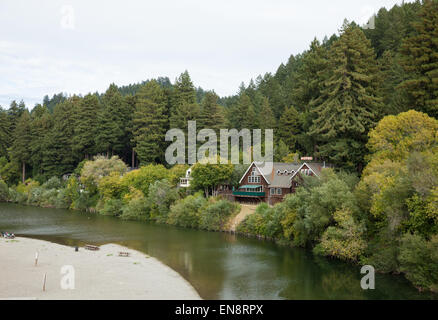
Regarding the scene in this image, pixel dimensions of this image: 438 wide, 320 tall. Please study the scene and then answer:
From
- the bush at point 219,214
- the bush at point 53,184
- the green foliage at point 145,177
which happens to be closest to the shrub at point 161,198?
the green foliage at point 145,177

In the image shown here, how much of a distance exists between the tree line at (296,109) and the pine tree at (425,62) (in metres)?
0.11

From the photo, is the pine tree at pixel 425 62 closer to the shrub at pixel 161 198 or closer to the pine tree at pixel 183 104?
the shrub at pixel 161 198

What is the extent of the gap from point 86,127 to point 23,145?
19.6m

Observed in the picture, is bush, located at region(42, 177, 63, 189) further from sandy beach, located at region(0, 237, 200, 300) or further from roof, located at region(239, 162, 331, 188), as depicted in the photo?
roof, located at region(239, 162, 331, 188)

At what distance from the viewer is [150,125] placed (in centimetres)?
7650

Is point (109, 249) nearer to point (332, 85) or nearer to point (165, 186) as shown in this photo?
point (165, 186)

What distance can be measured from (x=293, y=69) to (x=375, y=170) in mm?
80423

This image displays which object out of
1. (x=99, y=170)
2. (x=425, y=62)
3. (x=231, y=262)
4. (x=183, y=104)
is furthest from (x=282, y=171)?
(x=99, y=170)

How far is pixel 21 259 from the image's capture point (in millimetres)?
32062

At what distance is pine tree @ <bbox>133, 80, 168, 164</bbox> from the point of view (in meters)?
74.8

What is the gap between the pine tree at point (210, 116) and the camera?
71.7 m

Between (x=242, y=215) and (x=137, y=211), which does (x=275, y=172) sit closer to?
(x=242, y=215)
